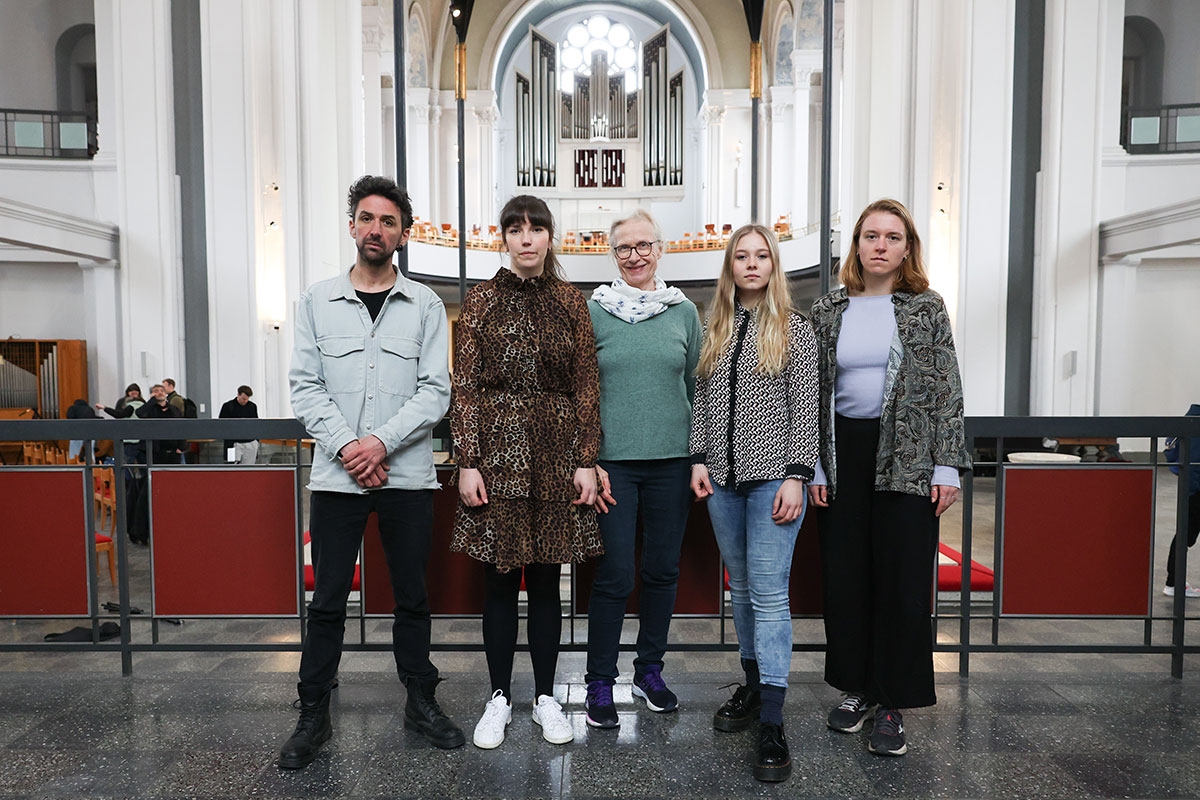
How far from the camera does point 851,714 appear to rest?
99.6 inches

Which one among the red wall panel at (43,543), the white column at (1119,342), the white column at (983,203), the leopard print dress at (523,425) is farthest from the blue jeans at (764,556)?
the white column at (1119,342)

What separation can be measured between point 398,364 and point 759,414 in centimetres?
111

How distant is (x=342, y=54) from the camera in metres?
12.8

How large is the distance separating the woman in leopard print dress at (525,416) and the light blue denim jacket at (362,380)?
0.14 m

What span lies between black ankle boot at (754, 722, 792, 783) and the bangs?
164cm

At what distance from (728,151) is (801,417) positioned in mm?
21001

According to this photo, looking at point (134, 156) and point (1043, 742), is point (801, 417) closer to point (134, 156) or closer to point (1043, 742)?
point (1043, 742)

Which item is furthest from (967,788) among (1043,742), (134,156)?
(134,156)

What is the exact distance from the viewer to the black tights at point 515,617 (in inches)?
94.8

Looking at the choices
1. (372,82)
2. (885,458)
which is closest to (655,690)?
(885,458)

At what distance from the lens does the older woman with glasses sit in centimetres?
240

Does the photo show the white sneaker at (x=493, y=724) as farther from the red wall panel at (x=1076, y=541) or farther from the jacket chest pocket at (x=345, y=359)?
the red wall panel at (x=1076, y=541)

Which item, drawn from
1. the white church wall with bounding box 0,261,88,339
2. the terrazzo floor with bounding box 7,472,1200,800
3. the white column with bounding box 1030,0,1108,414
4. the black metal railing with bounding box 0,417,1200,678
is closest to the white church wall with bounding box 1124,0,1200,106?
the white column with bounding box 1030,0,1108,414

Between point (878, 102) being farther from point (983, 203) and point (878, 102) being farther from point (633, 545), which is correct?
point (633, 545)
